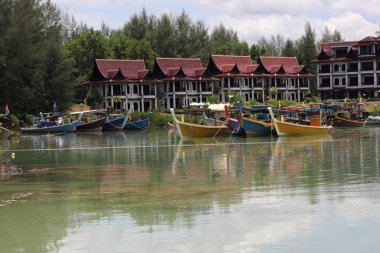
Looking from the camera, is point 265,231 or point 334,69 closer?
point 265,231

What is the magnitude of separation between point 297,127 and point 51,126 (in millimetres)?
25116

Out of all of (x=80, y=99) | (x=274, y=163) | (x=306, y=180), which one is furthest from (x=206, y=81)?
(x=306, y=180)

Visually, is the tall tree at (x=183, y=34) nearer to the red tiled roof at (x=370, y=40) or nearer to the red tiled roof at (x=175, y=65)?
the red tiled roof at (x=175, y=65)

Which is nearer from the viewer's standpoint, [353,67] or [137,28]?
[353,67]

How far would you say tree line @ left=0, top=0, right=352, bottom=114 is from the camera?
6819cm

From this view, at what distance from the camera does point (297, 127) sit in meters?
49.4

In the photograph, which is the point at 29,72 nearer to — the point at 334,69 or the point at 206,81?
the point at 206,81

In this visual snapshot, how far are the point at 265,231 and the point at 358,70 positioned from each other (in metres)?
80.1

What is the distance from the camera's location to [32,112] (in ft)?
240

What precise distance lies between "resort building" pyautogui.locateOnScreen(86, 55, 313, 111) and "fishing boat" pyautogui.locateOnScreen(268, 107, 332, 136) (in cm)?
3746

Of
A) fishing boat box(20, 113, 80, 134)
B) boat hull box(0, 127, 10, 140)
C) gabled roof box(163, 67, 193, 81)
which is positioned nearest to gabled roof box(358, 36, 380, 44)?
gabled roof box(163, 67, 193, 81)

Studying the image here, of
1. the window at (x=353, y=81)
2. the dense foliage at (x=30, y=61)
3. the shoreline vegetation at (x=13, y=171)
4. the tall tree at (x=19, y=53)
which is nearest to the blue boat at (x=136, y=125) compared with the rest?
the dense foliage at (x=30, y=61)

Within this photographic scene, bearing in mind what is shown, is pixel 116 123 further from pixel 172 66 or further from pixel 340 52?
pixel 340 52

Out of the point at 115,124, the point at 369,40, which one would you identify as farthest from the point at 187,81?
the point at 369,40
